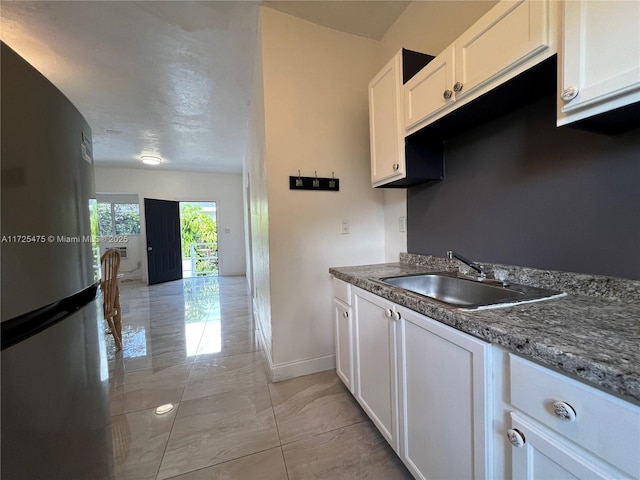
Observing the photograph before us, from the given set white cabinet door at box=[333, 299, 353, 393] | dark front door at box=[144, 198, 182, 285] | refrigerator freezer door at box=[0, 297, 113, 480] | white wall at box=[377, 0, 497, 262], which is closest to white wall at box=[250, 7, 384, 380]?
white wall at box=[377, 0, 497, 262]

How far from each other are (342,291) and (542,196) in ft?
3.59

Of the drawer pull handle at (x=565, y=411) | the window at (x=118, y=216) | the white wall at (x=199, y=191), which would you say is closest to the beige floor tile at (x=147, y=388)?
the drawer pull handle at (x=565, y=411)

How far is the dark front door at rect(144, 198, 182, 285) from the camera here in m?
5.85

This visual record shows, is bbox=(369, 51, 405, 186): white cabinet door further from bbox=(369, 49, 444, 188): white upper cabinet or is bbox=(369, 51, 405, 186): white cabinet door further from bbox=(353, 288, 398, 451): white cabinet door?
bbox=(353, 288, 398, 451): white cabinet door

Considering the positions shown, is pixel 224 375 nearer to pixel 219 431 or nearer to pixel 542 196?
pixel 219 431

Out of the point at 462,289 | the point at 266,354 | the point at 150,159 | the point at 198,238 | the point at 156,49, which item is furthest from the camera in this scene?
the point at 198,238

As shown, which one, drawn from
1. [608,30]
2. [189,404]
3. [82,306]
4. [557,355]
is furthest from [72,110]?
[189,404]

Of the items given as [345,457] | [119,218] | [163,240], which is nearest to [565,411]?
[345,457]

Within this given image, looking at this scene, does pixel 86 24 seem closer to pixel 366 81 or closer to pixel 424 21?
pixel 366 81

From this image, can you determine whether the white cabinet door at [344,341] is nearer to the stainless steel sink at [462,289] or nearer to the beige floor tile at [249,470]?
the stainless steel sink at [462,289]

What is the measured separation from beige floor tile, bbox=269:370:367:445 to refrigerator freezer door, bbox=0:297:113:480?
0.89 meters

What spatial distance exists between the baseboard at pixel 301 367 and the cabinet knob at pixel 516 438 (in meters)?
1.56

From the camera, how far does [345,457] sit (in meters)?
1.30

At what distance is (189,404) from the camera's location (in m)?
1.73
